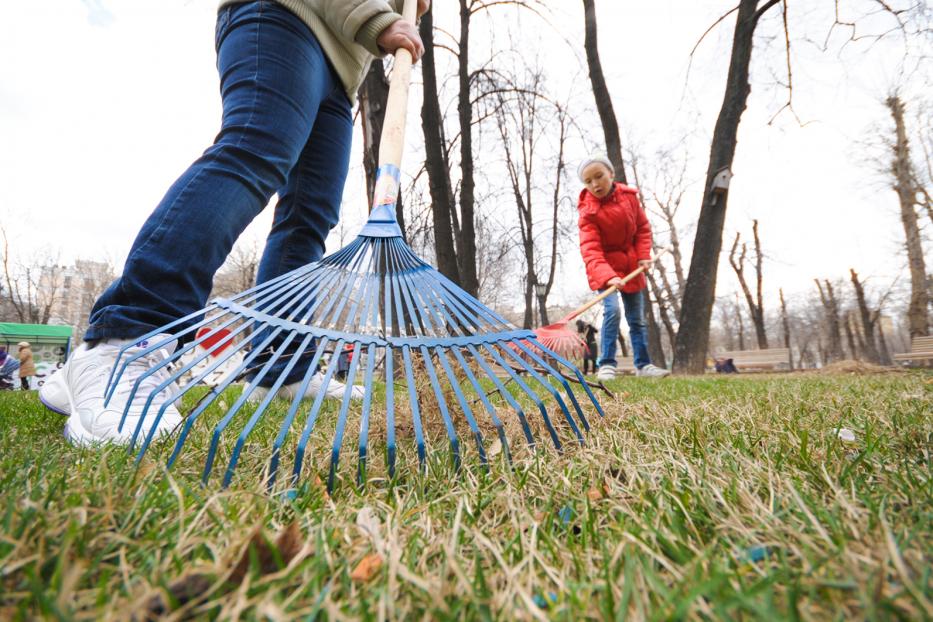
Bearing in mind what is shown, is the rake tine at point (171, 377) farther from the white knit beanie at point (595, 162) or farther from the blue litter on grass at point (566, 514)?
the white knit beanie at point (595, 162)

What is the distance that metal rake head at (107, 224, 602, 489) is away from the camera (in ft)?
3.20

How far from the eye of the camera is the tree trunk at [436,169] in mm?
6621

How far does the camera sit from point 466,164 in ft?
28.5

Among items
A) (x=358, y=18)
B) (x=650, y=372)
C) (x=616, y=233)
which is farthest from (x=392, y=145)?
(x=650, y=372)

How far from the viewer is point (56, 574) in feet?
1.50

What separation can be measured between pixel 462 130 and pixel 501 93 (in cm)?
117

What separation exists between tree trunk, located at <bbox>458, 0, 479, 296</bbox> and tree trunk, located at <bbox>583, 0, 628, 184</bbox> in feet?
7.73

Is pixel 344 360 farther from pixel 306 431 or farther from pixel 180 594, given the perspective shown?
pixel 180 594

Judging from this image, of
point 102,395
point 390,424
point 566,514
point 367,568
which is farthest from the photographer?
point 102,395

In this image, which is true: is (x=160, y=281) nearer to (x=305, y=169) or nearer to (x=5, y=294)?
(x=305, y=169)

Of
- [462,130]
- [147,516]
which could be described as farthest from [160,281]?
[462,130]

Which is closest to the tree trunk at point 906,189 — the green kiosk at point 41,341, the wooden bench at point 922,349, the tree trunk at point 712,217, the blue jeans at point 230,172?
the wooden bench at point 922,349

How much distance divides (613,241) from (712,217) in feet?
5.07

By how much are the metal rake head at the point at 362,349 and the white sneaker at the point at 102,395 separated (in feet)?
0.08
